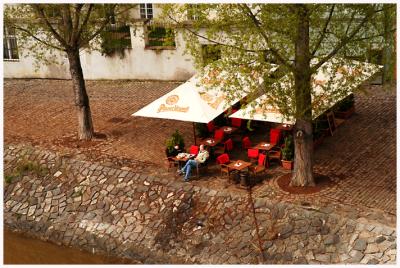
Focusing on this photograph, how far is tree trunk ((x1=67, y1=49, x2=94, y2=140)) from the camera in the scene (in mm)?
21641

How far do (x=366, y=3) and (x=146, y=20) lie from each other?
48.1ft

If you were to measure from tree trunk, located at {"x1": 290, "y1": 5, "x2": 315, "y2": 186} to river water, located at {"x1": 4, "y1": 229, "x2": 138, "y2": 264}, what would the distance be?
5.06m

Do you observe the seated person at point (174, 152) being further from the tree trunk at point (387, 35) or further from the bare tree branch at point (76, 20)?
the tree trunk at point (387, 35)

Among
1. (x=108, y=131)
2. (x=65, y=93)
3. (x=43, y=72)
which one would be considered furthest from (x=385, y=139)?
(x=43, y=72)

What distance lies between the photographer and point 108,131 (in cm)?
2305

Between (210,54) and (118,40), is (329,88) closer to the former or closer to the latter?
(210,54)

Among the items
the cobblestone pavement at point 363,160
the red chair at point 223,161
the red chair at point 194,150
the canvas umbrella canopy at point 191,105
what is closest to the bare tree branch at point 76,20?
the canvas umbrella canopy at point 191,105

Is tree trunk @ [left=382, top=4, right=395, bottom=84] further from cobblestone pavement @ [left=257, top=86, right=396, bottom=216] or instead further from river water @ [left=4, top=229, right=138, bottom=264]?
river water @ [left=4, top=229, right=138, bottom=264]

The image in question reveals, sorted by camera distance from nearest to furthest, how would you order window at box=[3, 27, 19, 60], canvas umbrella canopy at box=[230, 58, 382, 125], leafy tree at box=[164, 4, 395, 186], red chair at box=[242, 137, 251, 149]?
leafy tree at box=[164, 4, 395, 186]
canvas umbrella canopy at box=[230, 58, 382, 125]
red chair at box=[242, 137, 251, 149]
window at box=[3, 27, 19, 60]

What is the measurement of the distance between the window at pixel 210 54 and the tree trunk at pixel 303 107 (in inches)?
80.6

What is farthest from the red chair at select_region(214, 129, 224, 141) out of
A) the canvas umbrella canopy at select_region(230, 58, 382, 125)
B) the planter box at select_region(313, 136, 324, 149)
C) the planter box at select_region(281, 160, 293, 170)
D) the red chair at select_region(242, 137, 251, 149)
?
the canvas umbrella canopy at select_region(230, 58, 382, 125)

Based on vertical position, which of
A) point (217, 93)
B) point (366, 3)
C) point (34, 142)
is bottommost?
point (34, 142)

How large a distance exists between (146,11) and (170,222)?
48.2 ft

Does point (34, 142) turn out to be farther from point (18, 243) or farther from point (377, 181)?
point (377, 181)
